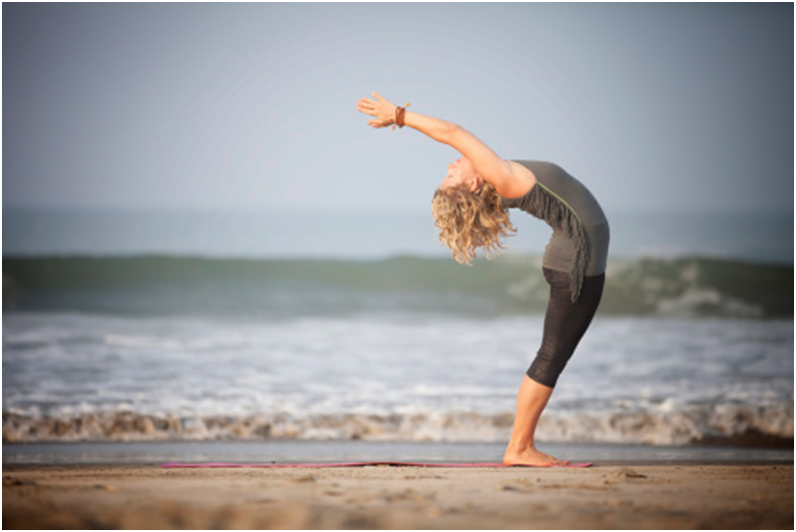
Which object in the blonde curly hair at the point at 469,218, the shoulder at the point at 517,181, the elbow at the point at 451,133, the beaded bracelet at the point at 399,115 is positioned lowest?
the blonde curly hair at the point at 469,218

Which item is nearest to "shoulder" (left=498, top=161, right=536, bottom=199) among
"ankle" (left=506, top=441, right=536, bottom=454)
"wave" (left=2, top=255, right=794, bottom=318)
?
"ankle" (left=506, top=441, right=536, bottom=454)

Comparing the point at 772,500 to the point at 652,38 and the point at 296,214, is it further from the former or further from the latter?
the point at 296,214

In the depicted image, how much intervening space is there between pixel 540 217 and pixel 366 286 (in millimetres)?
10442

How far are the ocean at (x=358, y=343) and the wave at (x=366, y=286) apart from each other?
48 mm

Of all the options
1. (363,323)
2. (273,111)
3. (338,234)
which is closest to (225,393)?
(363,323)

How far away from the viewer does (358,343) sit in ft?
28.9

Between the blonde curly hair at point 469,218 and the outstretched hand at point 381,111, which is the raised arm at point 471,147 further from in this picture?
the blonde curly hair at point 469,218

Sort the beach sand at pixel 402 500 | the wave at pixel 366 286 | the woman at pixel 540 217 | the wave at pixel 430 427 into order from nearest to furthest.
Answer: the beach sand at pixel 402 500, the woman at pixel 540 217, the wave at pixel 430 427, the wave at pixel 366 286

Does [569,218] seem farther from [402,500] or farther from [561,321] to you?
[402,500]

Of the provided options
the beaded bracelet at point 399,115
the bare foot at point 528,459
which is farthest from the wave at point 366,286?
the beaded bracelet at point 399,115

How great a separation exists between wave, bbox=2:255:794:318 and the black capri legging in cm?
849

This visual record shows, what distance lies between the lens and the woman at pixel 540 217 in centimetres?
290

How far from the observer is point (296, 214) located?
545 inches

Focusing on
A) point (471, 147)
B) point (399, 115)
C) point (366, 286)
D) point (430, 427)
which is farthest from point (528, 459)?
point (366, 286)
